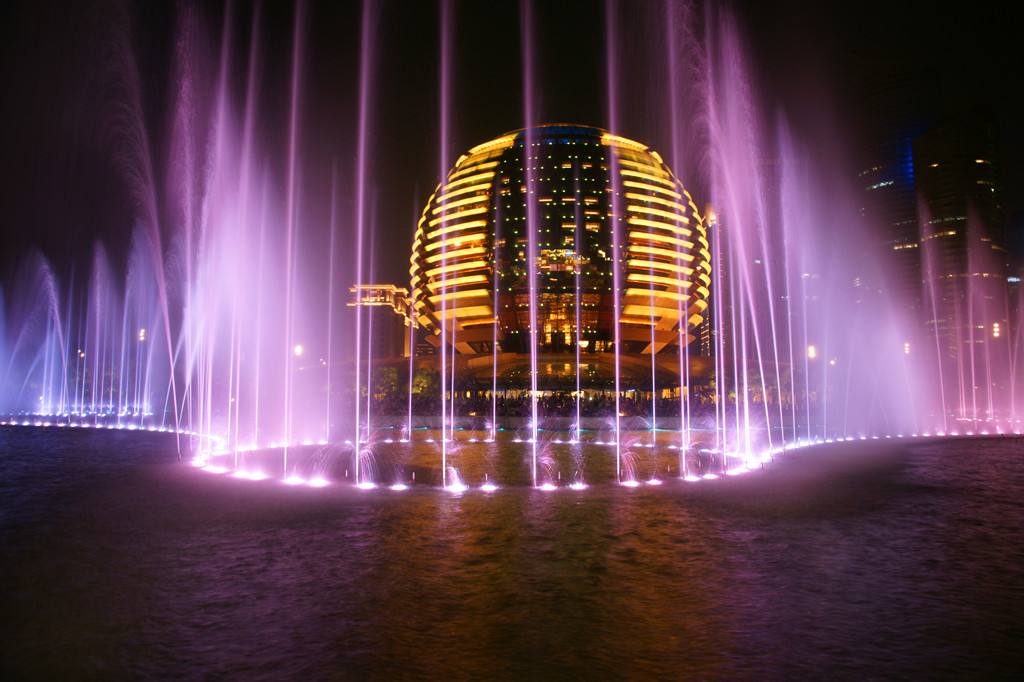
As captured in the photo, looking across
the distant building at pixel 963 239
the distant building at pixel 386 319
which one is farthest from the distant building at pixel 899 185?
the distant building at pixel 386 319

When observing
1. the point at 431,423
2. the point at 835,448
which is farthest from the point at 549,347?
the point at 835,448

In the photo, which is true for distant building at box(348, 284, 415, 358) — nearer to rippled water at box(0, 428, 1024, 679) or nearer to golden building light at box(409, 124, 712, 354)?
golden building light at box(409, 124, 712, 354)

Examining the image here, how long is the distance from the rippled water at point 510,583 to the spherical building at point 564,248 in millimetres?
53112

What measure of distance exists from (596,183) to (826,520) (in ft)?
194

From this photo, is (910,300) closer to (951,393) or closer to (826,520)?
(951,393)

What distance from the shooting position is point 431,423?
102 feet

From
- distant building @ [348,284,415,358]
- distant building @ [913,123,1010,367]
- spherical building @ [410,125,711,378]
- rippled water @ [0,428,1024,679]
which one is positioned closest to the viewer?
rippled water @ [0,428,1024,679]

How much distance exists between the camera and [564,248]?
213ft

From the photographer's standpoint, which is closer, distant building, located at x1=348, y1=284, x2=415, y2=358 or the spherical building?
the spherical building

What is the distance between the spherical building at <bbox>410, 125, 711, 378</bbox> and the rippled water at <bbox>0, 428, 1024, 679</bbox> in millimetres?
53112

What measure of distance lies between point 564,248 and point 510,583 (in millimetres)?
59297

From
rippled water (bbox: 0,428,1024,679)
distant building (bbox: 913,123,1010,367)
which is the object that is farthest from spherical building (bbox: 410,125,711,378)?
rippled water (bbox: 0,428,1024,679)

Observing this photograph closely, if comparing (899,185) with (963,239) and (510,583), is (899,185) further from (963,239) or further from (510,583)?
(510,583)

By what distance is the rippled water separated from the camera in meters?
4.80
